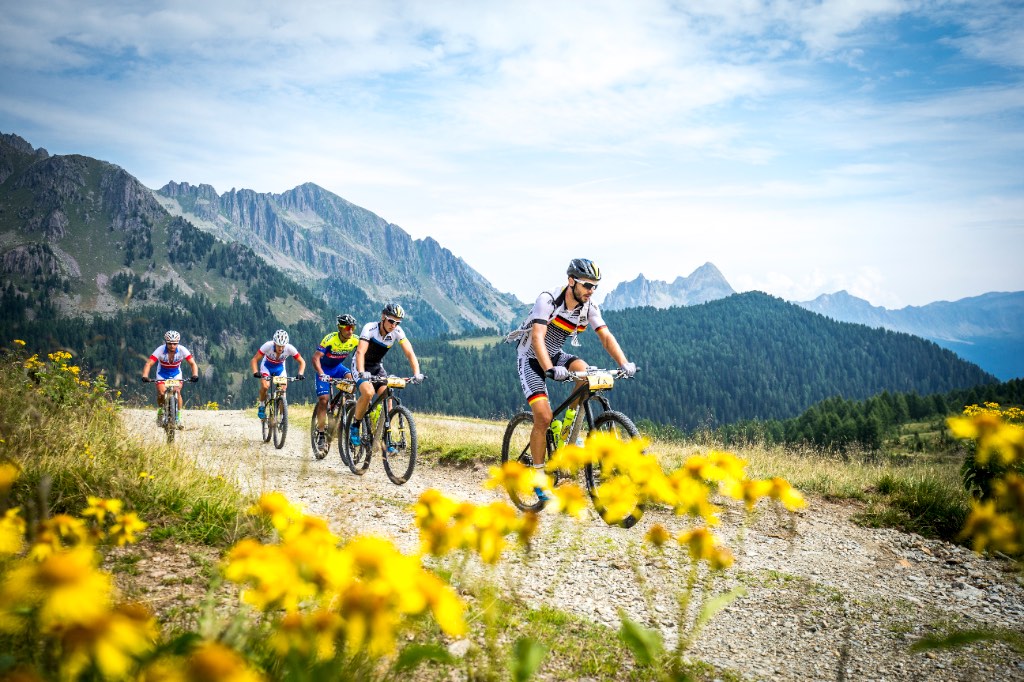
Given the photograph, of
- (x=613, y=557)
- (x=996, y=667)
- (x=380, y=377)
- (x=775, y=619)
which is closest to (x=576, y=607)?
(x=613, y=557)

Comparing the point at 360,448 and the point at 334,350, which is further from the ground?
the point at 334,350

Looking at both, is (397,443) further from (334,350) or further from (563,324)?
(563,324)

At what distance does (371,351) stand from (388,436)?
1.79 metres

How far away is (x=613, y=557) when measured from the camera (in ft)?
19.3

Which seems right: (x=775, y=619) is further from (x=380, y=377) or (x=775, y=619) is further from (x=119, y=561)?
(x=380, y=377)

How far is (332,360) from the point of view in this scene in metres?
12.5

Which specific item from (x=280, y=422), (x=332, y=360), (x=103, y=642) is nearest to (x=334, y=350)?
(x=332, y=360)

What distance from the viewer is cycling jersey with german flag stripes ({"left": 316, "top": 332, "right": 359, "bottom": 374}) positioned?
40.9 ft

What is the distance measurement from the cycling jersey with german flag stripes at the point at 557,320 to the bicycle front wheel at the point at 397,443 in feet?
9.41

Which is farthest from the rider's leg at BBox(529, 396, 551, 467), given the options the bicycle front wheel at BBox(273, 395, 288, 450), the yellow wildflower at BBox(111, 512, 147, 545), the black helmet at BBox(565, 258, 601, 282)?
the bicycle front wheel at BBox(273, 395, 288, 450)

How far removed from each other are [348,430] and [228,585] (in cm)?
640

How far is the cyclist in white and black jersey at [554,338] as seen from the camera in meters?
7.25

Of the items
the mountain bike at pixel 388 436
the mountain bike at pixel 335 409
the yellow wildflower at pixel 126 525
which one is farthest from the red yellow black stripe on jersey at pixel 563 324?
the yellow wildflower at pixel 126 525

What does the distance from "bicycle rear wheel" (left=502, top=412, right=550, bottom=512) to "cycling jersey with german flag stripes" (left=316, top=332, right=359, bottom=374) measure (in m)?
5.45
